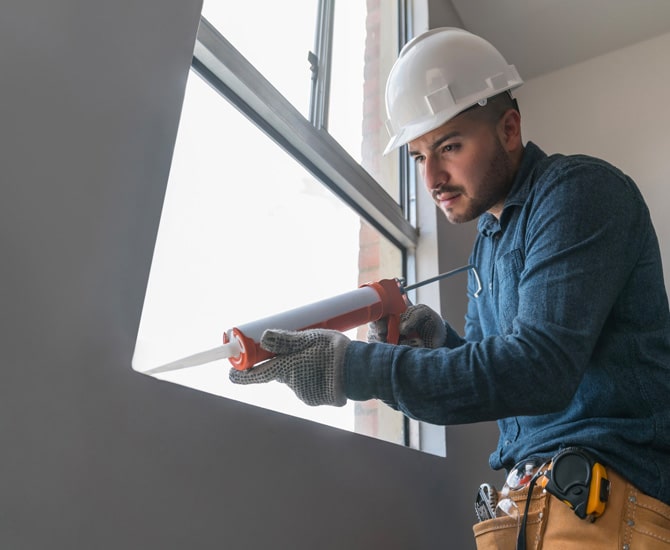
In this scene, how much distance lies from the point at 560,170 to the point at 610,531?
1.89 ft

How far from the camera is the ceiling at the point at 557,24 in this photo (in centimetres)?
270

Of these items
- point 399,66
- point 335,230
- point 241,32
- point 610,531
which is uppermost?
point 241,32

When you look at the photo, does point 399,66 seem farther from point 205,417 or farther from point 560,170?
point 205,417

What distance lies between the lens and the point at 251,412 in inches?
38.1

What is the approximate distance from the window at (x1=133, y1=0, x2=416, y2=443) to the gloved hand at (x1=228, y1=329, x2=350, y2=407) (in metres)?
0.18

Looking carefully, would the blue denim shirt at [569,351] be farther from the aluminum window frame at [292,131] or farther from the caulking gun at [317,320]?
the aluminum window frame at [292,131]

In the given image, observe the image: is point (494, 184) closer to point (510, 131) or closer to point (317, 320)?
point (510, 131)

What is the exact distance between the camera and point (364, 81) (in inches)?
82.7

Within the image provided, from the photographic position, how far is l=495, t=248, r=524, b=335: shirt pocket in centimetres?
107

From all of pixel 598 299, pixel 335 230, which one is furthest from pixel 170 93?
pixel 335 230

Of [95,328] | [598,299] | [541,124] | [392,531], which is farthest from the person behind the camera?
[541,124]

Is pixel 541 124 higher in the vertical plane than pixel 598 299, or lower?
higher

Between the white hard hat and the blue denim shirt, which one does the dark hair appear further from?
the blue denim shirt

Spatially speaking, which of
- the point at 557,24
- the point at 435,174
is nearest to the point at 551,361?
the point at 435,174
